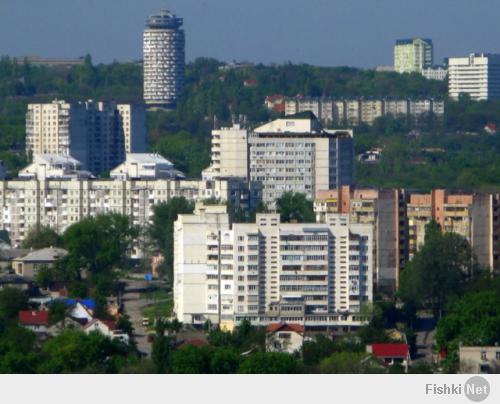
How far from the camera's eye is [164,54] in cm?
5116

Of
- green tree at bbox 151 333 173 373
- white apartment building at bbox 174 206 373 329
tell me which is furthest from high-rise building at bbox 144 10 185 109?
green tree at bbox 151 333 173 373

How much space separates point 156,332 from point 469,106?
1318 inches

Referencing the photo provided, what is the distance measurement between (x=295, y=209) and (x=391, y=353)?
869 cm

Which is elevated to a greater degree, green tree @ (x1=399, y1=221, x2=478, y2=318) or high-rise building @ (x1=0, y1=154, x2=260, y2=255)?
high-rise building @ (x1=0, y1=154, x2=260, y2=255)

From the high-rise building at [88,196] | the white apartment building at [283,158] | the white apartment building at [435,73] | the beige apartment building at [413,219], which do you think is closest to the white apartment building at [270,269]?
the beige apartment building at [413,219]

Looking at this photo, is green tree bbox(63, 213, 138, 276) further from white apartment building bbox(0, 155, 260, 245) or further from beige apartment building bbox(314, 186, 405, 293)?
white apartment building bbox(0, 155, 260, 245)

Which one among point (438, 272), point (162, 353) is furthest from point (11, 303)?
point (162, 353)

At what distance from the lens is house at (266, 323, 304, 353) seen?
1490cm

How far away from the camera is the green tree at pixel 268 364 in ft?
36.6

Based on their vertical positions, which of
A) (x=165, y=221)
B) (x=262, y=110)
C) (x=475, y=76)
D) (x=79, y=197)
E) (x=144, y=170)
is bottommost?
(x=165, y=221)

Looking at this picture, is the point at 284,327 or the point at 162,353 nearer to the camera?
the point at 162,353

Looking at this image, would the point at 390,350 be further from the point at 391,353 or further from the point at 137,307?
the point at 137,307

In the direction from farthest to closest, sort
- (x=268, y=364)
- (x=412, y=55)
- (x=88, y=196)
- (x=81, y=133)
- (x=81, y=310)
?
1. (x=412, y=55)
2. (x=81, y=133)
3. (x=88, y=196)
4. (x=81, y=310)
5. (x=268, y=364)

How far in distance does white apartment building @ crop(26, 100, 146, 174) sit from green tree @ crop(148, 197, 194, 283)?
949 cm
